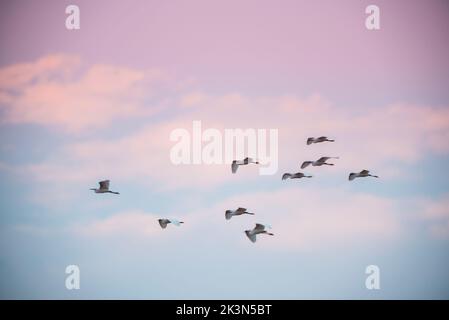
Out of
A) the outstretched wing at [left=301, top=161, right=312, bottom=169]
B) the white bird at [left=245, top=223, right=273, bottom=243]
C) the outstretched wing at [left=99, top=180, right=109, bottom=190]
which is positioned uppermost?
the outstretched wing at [left=301, top=161, right=312, bottom=169]

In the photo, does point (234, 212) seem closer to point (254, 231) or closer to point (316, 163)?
point (254, 231)

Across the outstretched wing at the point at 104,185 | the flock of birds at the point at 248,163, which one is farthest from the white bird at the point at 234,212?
the outstretched wing at the point at 104,185

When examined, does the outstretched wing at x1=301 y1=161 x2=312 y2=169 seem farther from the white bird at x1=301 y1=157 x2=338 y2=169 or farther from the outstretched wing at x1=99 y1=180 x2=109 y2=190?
the outstretched wing at x1=99 y1=180 x2=109 y2=190

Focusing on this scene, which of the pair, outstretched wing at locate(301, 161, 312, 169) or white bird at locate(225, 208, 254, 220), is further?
outstretched wing at locate(301, 161, 312, 169)

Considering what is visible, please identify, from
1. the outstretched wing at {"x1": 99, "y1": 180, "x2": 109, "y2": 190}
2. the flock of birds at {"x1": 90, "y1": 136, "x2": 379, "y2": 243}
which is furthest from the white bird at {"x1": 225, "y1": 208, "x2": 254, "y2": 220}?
the outstretched wing at {"x1": 99, "y1": 180, "x2": 109, "y2": 190}

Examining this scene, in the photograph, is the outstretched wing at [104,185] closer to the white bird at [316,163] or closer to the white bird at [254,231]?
the white bird at [254,231]

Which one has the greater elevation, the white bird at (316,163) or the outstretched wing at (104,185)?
the white bird at (316,163)

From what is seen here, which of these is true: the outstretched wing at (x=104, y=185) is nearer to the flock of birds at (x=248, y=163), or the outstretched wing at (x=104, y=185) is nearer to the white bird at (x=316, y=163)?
the flock of birds at (x=248, y=163)

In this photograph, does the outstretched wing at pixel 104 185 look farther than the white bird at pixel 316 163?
No

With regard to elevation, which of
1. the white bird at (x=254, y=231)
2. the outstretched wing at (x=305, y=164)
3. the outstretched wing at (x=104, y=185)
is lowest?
the white bird at (x=254, y=231)
